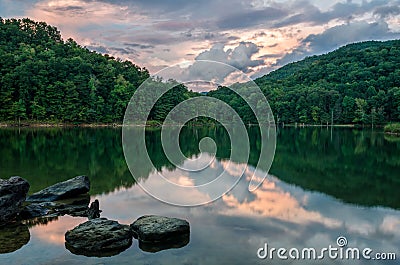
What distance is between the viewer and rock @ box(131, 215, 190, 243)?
28.7 feet

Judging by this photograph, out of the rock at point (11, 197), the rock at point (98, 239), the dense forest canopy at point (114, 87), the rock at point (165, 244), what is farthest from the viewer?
the dense forest canopy at point (114, 87)

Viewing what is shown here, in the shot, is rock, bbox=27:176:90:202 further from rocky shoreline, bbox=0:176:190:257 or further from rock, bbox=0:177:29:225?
rock, bbox=0:177:29:225

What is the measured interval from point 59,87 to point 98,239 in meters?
66.4

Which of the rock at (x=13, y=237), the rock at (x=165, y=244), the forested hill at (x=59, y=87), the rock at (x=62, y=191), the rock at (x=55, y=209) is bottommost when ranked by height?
the rock at (x=165, y=244)

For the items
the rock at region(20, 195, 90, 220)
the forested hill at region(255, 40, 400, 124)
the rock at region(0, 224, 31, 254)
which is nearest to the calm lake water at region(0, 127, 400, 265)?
Result: the rock at region(0, 224, 31, 254)

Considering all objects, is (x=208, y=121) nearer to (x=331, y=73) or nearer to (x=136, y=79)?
(x=136, y=79)

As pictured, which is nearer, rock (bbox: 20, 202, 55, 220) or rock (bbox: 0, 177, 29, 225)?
rock (bbox: 0, 177, 29, 225)

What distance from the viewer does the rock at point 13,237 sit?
324 inches

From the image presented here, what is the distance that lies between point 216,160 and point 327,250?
15390 millimetres

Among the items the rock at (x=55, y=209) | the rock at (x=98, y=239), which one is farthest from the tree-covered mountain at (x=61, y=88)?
the rock at (x=98, y=239)

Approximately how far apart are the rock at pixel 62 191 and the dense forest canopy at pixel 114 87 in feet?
182

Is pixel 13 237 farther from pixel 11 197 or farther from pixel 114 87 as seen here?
pixel 114 87

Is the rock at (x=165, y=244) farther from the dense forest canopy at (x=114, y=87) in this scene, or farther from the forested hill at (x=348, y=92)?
the forested hill at (x=348, y=92)

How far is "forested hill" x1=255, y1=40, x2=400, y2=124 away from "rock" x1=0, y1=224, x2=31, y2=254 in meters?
78.6
